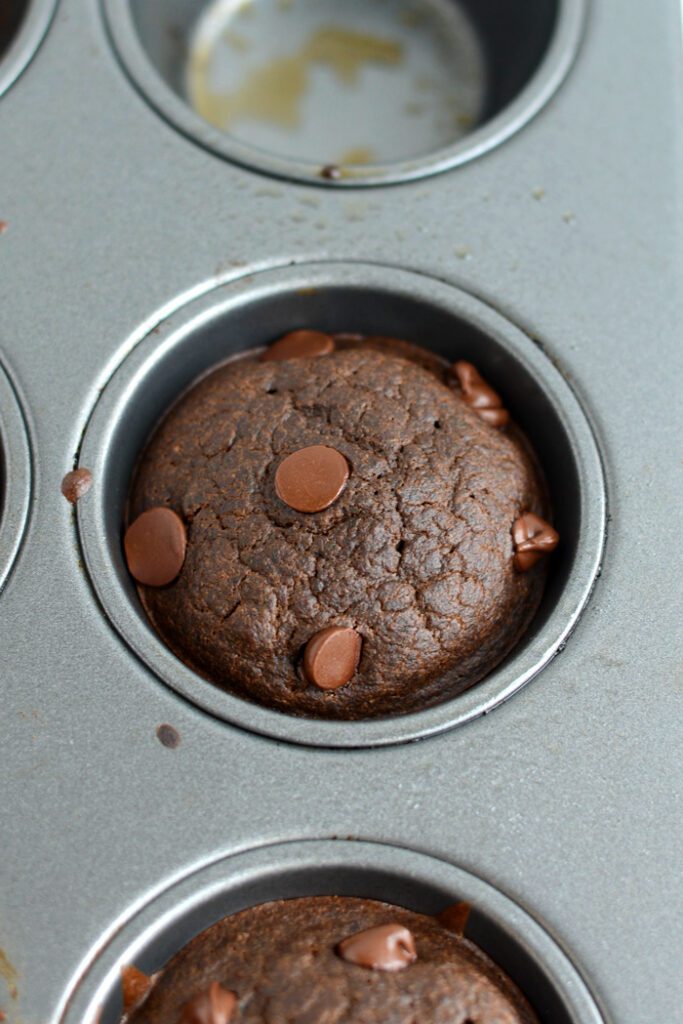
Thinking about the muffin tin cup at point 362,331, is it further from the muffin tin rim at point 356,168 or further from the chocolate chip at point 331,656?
the muffin tin rim at point 356,168

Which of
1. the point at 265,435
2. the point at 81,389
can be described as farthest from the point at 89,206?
the point at 265,435

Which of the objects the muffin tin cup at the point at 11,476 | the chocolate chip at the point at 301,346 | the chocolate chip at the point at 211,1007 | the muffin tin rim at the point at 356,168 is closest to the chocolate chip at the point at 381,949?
the chocolate chip at the point at 211,1007

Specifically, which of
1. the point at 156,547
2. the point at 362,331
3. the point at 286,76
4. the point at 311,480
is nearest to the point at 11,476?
the point at 156,547

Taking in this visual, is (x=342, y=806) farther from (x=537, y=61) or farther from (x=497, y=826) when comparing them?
(x=537, y=61)

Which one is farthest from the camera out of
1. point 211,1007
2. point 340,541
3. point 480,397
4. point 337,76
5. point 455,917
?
point 337,76

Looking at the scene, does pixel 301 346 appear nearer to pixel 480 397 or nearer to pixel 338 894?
pixel 480 397
